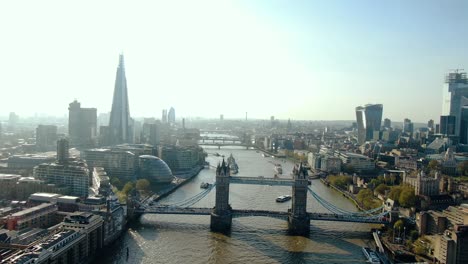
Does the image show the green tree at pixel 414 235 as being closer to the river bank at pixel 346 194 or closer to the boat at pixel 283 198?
the river bank at pixel 346 194

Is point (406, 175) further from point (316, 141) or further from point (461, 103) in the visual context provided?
point (316, 141)

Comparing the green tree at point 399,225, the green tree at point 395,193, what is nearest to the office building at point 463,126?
the green tree at point 395,193

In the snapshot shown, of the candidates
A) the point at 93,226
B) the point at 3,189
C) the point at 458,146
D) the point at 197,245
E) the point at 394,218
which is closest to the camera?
the point at 93,226

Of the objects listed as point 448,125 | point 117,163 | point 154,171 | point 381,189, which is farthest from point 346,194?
point 448,125

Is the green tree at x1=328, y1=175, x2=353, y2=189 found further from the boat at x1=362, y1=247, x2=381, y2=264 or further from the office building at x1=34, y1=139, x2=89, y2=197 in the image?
the office building at x1=34, y1=139, x2=89, y2=197

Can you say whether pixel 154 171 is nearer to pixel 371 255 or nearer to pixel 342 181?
pixel 342 181

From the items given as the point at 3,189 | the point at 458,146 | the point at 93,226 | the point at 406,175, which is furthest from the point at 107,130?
the point at 458,146
